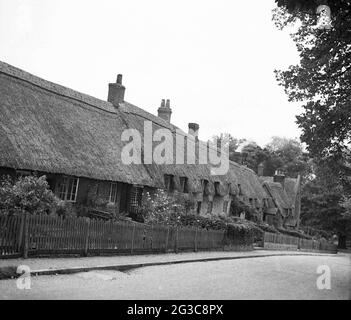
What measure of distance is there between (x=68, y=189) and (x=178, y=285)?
13227 mm

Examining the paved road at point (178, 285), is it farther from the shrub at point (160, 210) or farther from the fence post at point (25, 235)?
the shrub at point (160, 210)

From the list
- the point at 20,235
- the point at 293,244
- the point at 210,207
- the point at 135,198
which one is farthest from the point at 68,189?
the point at 293,244

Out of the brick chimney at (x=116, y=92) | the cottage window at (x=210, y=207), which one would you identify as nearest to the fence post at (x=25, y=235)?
the brick chimney at (x=116, y=92)

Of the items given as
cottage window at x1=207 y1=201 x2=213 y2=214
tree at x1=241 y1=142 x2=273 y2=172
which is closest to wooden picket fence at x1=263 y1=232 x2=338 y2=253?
cottage window at x1=207 y1=201 x2=213 y2=214

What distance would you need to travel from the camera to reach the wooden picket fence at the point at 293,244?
36750 millimetres

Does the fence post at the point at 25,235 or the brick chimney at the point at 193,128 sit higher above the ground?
the brick chimney at the point at 193,128

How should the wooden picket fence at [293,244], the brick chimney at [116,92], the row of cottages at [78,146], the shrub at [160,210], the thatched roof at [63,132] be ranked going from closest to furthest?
1. the thatched roof at [63,132]
2. the row of cottages at [78,146]
3. the shrub at [160,210]
4. the brick chimney at [116,92]
5. the wooden picket fence at [293,244]

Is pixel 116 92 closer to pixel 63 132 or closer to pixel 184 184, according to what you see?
pixel 184 184

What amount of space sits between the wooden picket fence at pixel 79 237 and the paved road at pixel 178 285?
2.46 meters

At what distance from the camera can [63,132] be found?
78.9ft

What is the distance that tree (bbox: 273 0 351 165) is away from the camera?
15133mm

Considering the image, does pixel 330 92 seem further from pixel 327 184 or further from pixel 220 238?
pixel 220 238

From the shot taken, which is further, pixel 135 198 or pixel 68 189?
pixel 135 198

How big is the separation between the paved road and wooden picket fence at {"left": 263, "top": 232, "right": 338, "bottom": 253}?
2062 centimetres
